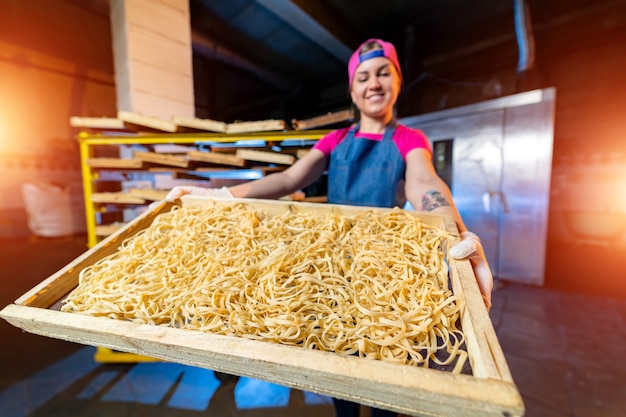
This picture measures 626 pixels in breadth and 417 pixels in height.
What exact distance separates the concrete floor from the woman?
1034mm

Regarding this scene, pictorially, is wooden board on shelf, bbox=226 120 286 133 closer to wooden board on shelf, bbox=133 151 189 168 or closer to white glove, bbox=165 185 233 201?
wooden board on shelf, bbox=133 151 189 168

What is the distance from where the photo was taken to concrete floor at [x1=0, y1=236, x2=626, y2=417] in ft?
6.11

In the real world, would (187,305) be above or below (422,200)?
below

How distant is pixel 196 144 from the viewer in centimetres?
244

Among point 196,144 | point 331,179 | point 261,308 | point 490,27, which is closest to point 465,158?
point 490,27

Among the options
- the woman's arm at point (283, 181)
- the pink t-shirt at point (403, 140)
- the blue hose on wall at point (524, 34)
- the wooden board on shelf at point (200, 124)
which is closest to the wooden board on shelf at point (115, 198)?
the wooden board on shelf at point (200, 124)

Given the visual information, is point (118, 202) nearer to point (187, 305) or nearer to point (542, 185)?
point (187, 305)

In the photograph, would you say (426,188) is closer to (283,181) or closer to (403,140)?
(403,140)

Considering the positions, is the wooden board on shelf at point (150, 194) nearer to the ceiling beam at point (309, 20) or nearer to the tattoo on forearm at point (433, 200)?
the tattoo on forearm at point (433, 200)

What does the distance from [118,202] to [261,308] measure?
2152 millimetres

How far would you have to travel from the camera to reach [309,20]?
4277 mm

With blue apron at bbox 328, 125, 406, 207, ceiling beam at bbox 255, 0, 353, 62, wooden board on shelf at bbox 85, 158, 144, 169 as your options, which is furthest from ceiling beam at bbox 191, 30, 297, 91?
blue apron at bbox 328, 125, 406, 207

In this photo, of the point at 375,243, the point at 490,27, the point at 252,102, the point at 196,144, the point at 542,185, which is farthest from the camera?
the point at 252,102

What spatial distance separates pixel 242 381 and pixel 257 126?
208 cm
